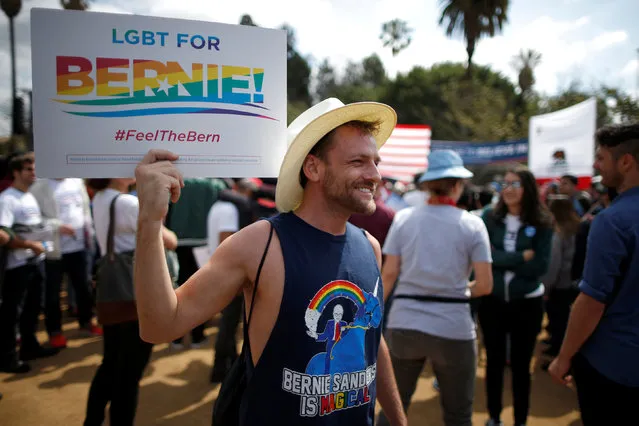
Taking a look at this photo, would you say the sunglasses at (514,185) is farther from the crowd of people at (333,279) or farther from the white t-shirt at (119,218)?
the white t-shirt at (119,218)

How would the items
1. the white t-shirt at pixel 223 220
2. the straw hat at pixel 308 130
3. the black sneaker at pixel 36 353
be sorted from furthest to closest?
the black sneaker at pixel 36 353 < the white t-shirt at pixel 223 220 < the straw hat at pixel 308 130

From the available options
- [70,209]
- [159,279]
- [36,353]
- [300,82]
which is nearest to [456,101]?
[300,82]

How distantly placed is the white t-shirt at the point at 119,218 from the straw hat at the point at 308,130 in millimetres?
1698

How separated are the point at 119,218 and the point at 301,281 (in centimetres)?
207

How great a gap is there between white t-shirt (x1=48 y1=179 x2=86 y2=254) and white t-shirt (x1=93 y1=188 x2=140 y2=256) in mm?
2817

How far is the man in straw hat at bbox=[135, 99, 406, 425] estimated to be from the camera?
140cm

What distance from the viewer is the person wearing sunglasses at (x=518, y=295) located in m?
3.56

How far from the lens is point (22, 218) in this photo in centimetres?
467

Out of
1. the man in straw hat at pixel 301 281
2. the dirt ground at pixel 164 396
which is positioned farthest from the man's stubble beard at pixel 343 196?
the dirt ground at pixel 164 396

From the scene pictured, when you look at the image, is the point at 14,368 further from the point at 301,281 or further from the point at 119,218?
the point at 301,281

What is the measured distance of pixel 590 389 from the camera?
2.31 metres

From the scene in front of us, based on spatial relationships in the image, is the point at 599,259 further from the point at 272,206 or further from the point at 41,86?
the point at 272,206

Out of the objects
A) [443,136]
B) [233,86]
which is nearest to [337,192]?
[233,86]

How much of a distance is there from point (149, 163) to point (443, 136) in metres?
38.2
